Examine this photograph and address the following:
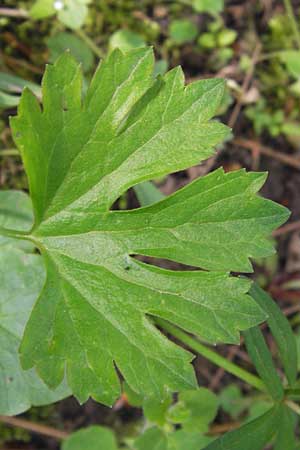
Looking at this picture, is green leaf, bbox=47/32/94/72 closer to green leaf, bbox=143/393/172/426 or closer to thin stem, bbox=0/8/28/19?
thin stem, bbox=0/8/28/19

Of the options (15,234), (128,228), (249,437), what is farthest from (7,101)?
(249,437)

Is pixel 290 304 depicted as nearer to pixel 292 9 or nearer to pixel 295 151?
pixel 295 151

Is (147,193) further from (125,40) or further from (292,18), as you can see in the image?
(292,18)

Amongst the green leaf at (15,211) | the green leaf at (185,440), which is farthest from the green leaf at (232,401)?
the green leaf at (15,211)

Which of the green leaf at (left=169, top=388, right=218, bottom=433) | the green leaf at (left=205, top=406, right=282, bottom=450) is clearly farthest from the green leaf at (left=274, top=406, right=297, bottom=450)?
the green leaf at (left=169, top=388, right=218, bottom=433)

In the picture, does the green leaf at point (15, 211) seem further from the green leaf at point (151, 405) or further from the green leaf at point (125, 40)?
the green leaf at point (125, 40)

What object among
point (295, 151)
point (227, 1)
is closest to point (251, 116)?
point (295, 151)
